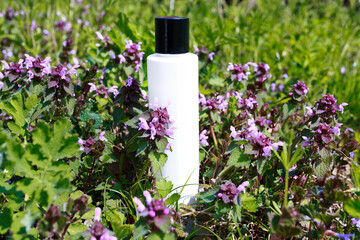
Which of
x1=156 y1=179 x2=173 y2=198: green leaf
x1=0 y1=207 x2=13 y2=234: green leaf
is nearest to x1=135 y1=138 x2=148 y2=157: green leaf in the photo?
x1=156 y1=179 x2=173 y2=198: green leaf

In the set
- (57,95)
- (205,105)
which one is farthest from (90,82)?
(205,105)

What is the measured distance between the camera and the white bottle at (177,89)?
1.58 metres

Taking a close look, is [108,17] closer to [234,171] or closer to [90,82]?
[90,82]

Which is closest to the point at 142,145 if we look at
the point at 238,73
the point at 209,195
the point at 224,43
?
the point at 209,195

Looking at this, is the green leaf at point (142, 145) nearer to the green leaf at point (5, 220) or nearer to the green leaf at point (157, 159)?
the green leaf at point (157, 159)

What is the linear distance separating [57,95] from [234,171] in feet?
3.25

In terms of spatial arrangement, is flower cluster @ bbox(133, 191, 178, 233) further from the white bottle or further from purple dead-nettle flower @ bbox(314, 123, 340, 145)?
purple dead-nettle flower @ bbox(314, 123, 340, 145)

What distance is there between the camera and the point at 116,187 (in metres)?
1.82

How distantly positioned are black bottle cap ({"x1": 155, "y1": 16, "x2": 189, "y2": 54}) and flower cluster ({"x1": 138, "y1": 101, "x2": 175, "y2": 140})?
270 mm

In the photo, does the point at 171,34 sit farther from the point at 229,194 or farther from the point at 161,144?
the point at 229,194

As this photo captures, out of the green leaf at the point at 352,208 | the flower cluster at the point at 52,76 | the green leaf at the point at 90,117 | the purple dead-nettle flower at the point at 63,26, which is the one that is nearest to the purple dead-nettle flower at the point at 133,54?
the green leaf at the point at 90,117

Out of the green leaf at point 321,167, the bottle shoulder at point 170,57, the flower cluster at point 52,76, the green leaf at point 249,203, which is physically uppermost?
the bottle shoulder at point 170,57

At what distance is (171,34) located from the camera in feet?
5.14

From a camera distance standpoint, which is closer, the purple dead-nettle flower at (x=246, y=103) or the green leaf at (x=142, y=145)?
the green leaf at (x=142, y=145)
